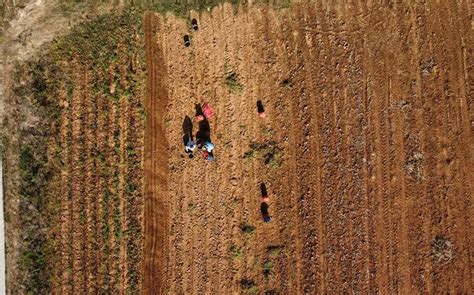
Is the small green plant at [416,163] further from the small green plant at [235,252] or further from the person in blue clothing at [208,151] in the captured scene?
the person in blue clothing at [208,151]

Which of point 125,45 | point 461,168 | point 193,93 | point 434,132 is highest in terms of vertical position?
point 125,45

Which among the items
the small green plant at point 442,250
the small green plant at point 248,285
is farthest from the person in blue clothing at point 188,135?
the small green plant at point 442,250

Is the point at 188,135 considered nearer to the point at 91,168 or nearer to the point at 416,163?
the point at 91,168

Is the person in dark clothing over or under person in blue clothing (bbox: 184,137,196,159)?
under

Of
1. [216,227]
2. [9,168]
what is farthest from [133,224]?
[9,168]

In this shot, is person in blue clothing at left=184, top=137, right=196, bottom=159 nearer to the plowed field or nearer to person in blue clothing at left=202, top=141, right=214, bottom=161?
the plowed field

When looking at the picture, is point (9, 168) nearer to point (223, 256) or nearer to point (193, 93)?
point (193, 93)

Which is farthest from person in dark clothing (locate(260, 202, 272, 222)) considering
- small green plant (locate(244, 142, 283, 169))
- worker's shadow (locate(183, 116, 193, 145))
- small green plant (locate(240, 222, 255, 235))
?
worker's shadow (locate(183, 116, 193, 145))
